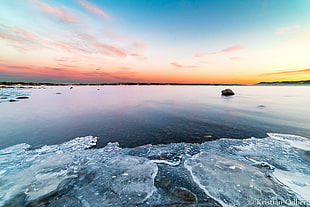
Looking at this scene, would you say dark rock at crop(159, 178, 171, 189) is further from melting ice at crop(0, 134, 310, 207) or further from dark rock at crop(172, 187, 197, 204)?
dark rock at crop(172, 187, 197, 204)

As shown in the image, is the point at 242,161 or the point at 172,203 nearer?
the point at 172,203

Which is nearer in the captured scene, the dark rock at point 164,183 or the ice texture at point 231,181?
the ice texture at point 231,181

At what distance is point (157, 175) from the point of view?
4090 mm

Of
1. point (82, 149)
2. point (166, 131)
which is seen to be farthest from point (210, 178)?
point (82, 149)

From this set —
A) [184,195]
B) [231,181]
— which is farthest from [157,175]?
[231,181]

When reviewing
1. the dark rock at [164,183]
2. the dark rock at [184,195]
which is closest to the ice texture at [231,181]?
the dark rock at [184,195]

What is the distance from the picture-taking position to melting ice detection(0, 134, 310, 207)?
3.18m

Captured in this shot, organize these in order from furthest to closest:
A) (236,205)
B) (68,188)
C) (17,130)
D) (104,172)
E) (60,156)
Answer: (17,130) → (60,156) → (104,172) → (68,188) → (236,205)

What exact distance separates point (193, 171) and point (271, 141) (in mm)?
5399

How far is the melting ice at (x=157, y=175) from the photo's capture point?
3184 mm

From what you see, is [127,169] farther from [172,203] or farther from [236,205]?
[236,205]

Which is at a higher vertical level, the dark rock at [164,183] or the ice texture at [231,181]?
the ice texture at [231,181]

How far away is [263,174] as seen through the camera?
4031mm

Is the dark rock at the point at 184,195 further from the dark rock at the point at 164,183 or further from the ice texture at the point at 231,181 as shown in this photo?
the ice texture at the point at 231,181
